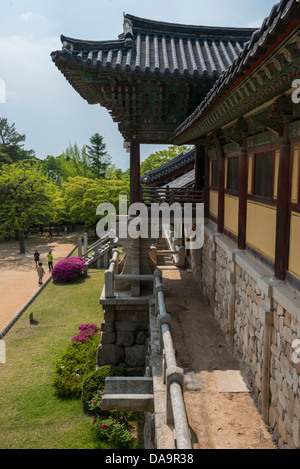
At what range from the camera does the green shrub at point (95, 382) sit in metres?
11.2

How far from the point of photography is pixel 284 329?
479 cm

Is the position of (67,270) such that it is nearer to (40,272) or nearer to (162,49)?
(40,272)

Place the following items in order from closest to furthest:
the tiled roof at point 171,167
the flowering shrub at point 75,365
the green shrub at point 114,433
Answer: the green shrub at point 114,433
the flowering shrub at point 75,365
the tiled roof at point 171,167

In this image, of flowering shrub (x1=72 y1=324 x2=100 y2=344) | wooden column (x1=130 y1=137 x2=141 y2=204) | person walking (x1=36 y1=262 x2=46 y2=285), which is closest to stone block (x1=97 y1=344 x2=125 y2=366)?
flowering shrub (x1=72 y1=324 x2=100 y2=344)

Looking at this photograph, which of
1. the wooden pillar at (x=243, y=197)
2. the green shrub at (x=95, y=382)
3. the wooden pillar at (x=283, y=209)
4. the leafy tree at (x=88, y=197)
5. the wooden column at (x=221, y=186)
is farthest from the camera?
the leafy tree at (x=88, y=197)

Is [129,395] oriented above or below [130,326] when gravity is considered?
above

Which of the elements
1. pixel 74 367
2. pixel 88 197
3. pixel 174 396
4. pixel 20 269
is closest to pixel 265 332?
pixel 174 396

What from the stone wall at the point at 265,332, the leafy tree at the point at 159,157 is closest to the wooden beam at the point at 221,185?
the stone wall at the point at 265,332

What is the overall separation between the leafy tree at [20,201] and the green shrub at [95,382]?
23.9m

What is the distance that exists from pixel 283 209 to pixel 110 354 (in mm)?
9430

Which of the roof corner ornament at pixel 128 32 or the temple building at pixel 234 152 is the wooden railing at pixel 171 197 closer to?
the temple building at pixel 234 152

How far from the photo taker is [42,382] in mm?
12961

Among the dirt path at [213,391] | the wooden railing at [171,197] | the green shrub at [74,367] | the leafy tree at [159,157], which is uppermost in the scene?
the leafy tree at [159,157]
